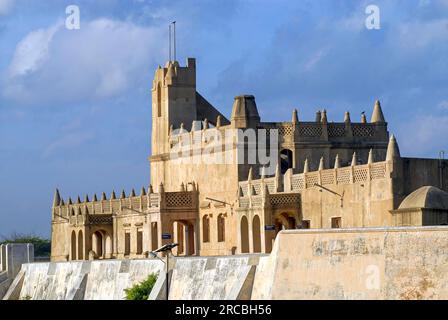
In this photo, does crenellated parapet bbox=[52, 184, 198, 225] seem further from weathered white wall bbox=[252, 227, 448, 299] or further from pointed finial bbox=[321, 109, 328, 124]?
weathered white wall bbox=[252, 227, 448, 299]

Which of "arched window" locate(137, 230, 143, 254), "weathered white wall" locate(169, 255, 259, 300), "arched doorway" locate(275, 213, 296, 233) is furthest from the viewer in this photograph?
"arched window" locate(137, 230, 143, 254)

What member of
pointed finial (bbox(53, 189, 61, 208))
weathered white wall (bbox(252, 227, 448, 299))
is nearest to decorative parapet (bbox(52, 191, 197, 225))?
pointed finial (bbox(53, 189, 61, 208))

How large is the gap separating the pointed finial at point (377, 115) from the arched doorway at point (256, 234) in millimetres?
10683

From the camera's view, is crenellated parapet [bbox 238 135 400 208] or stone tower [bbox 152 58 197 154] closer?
crenellated parapet [bbox 238 135 400 208]

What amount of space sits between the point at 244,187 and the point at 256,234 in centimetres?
369

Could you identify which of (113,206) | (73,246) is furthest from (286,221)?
(73,246)

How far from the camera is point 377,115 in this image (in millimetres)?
69625

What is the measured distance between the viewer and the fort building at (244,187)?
5406 cm

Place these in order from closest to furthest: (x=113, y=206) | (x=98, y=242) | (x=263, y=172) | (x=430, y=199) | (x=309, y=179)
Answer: (x=430, y=199), (x=309, y=179), (x=263, y=172), (x=113, y=206), (x=98, y=242)

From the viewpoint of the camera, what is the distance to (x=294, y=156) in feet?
217

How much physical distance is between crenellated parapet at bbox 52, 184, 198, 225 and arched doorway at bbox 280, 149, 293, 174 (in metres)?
5.01

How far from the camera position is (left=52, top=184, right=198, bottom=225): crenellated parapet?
7012cm

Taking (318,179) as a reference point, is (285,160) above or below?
above

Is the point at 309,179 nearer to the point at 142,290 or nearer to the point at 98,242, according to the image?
the point at 142,290
